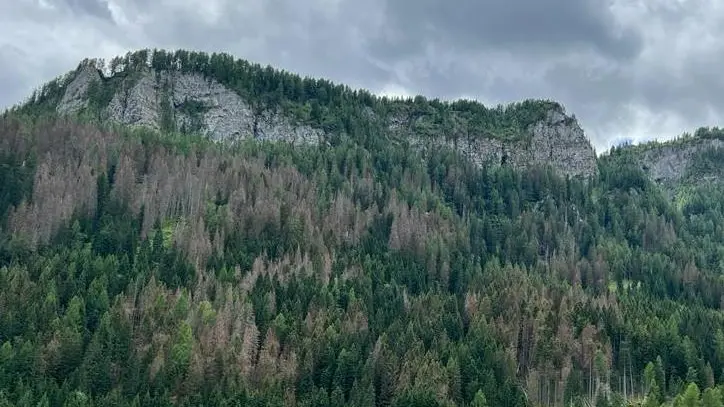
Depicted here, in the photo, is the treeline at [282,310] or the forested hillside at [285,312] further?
the treeline at [282,310]

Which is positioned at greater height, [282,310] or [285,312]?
[282,310]

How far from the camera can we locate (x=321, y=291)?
500 ft

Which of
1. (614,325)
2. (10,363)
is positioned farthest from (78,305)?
(614,325)

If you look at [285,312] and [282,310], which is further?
[282,310]

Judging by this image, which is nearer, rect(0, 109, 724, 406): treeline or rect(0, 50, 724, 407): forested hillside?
rect(0, 50, 724, 407): forested hillside

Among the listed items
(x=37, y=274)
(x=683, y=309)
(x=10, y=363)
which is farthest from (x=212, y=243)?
(x=683, y=309)

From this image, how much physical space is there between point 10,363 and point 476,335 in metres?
74.4

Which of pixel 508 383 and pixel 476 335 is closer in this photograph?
pixel 508 383

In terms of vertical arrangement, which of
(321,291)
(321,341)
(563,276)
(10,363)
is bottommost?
(10,363)

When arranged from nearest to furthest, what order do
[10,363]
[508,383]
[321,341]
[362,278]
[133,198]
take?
[10,363] < [508,383] < [321,341] < [362,278] < [133,198]

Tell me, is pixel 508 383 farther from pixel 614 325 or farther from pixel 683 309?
pixel 683 309

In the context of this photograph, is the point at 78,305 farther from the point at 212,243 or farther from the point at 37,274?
the point at 212,243

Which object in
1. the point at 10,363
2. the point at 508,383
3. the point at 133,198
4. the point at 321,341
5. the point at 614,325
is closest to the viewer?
the point at 10,363

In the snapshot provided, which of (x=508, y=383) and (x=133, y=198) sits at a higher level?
(x=133, y=198)
